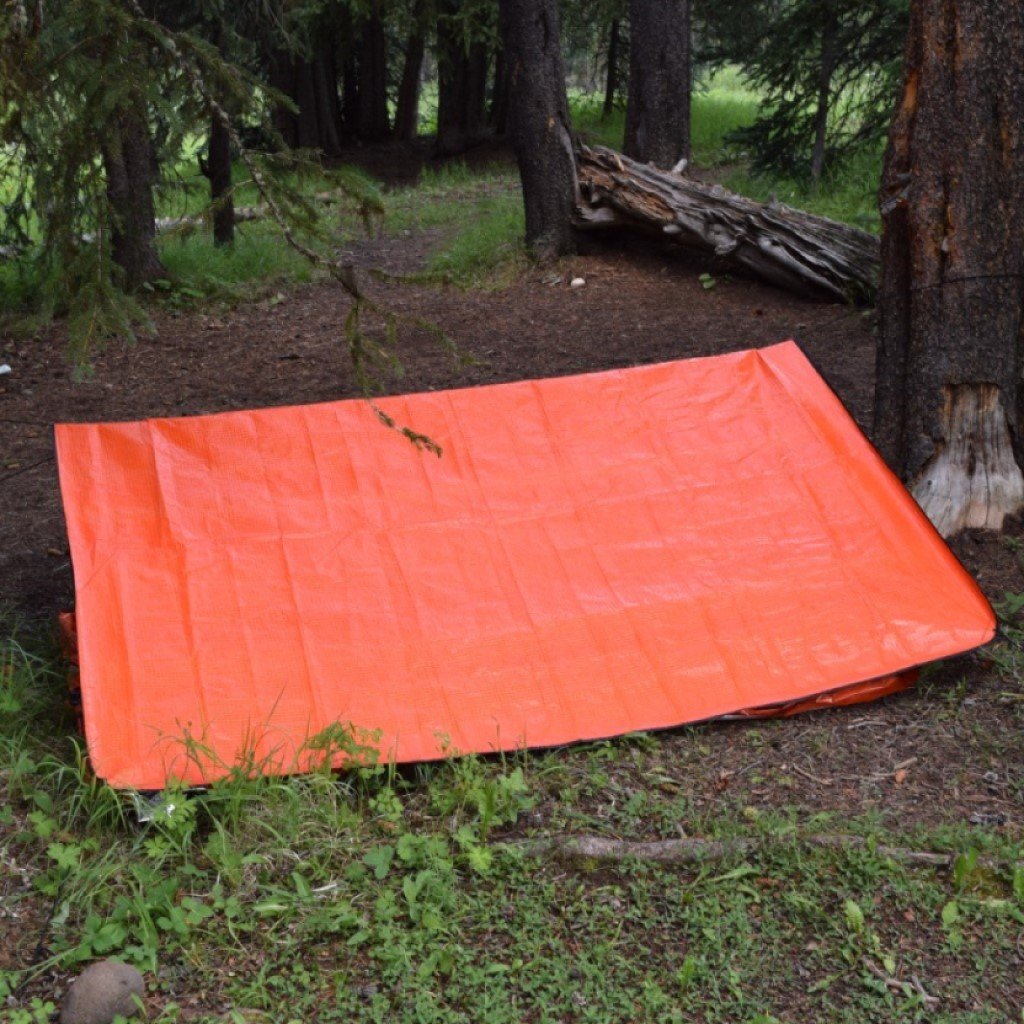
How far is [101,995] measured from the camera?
2.71m

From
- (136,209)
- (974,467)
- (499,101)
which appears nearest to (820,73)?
(136,209)

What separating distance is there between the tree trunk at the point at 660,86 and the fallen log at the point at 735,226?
3.95ft

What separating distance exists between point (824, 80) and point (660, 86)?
4.97 feet

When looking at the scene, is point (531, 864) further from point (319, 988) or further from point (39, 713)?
point (39, 713)

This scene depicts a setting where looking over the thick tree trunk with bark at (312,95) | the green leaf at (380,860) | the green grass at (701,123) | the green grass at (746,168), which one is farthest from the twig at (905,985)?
the thick tree trunk with bark at (312,95)

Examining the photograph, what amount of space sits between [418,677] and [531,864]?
2.78 ft

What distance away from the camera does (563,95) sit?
9375 millimetres

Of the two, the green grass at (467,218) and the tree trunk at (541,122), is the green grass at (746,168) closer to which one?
the tree trunk at (541,122)

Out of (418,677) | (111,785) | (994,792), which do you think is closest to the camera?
(111,785)

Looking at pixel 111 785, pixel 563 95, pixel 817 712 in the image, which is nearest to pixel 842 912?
pixel 817 712

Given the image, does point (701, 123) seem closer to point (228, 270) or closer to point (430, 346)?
point (228, 270)

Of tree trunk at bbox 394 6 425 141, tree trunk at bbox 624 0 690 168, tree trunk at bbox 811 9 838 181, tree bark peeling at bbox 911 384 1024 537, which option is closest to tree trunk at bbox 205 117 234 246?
tree trunk at bbox 624 0 690 168

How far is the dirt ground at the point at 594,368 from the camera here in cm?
375

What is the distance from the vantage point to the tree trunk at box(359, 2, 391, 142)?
1888cm
